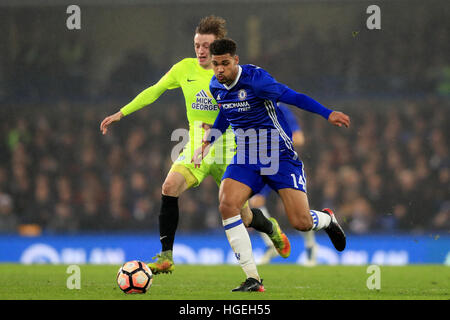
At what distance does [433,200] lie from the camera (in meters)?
13.9

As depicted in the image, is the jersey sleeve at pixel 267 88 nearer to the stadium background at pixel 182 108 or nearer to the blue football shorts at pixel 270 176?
the blue football shorts at pixel 270 176

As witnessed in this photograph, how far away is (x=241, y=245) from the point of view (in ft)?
20.6

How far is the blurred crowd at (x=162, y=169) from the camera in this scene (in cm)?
1401

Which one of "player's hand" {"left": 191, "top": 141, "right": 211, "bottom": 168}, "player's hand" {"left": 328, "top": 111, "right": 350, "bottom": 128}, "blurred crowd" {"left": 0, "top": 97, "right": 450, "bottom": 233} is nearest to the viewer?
"player's hand" {"left": 328, "top": 111, "right": 350, "bottom": 128}

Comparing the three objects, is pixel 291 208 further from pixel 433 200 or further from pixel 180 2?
pixel 180 2

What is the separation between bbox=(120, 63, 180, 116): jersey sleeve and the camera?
7477 millimetres

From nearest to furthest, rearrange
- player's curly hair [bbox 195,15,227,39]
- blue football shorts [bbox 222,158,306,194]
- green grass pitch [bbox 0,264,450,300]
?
green grass pitch [bbox 0,264,450,300] < blue football shorts [bbox 222,158,306,194] < player's curly hair [bbox 195,15,227,39]

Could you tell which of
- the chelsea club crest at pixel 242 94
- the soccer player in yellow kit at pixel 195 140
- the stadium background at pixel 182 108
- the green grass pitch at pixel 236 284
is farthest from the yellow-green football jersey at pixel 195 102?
the stadium background at pixel 182 108

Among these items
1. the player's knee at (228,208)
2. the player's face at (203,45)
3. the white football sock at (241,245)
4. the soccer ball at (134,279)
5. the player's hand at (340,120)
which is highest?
the player's face at (203,45)

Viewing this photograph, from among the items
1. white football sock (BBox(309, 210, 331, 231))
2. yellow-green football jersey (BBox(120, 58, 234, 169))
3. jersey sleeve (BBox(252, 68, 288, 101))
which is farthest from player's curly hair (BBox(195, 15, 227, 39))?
white football sock (BBox(309, 210, 331, 231))

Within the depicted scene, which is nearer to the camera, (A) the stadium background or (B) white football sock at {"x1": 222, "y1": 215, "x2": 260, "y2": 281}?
(B) white football sock at {"x1": 222, "y1": 215, "x2": 260, "y2": 281}

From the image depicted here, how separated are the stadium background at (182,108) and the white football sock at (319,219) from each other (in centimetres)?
656

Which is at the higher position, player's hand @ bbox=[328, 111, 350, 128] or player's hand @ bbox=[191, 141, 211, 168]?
player's hand @ bbox=[328, 111, 350, 128]

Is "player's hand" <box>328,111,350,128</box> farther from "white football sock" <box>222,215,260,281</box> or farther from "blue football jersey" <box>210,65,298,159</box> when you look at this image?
"white football sock" <box>222,215,260,281</box>
